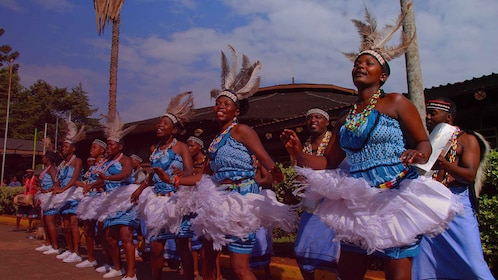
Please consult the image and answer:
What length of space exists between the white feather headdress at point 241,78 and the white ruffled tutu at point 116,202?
2.33 metres

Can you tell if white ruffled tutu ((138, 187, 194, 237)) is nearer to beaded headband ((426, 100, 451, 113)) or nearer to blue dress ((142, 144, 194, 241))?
blue dress ((142, 144, 194, 241))

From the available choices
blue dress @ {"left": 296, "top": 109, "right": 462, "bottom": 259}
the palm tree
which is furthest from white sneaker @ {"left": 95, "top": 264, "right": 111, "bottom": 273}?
the palm tree

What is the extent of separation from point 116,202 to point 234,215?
3.12m

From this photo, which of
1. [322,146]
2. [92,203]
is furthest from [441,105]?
[92,203]

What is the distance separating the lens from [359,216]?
2.76 metres

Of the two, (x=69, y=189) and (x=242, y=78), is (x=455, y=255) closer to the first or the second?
(x=242, y=78)

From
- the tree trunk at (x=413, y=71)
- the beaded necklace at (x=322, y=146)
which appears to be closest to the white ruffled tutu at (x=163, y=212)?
the beaded necklace at (x=322, y=146)

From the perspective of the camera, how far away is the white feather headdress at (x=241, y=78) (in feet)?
16.2

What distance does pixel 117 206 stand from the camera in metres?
6.38

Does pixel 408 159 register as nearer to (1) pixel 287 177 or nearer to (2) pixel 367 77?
(2) pixel 367 77

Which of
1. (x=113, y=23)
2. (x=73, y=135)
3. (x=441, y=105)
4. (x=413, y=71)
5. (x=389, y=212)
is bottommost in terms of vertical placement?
(x=389, y=212)

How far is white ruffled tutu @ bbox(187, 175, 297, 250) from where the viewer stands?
3902 mm

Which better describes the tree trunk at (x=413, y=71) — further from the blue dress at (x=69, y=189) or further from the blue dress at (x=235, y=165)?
the blue dress at (x=69, y=189)

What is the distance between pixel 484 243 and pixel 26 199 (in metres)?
11.2
